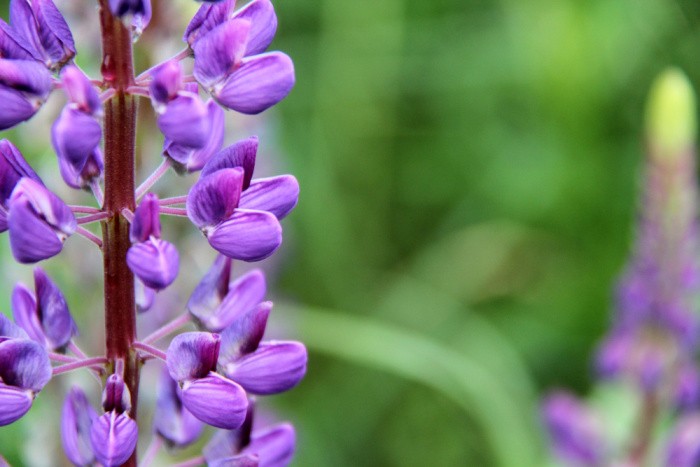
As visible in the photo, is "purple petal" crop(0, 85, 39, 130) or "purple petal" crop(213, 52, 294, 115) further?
"purple petal" crop(213, 52, 294, 115)

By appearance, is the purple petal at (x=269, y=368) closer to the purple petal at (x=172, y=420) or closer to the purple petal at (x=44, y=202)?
the purple petal at (x=172, y=420)

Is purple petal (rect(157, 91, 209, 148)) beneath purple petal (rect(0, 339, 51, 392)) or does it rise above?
above

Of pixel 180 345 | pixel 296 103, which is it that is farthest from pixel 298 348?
pixel 296 103

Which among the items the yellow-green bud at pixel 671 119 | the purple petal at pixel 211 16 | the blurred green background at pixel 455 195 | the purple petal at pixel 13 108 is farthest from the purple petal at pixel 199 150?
the blurred green background at pixel 455 195

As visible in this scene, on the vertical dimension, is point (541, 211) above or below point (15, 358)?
below

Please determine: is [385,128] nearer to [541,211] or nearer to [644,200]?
[541,211]

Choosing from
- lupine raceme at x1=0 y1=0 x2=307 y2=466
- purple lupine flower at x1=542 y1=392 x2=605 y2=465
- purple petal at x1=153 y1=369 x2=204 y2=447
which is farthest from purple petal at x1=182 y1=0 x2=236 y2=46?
purple lupine flower at x1=542 y1=392 x2=605 y2=465

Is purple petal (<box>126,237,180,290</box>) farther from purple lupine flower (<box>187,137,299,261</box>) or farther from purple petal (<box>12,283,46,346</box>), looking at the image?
purple petal (<box>12,283,46,346</box>)
